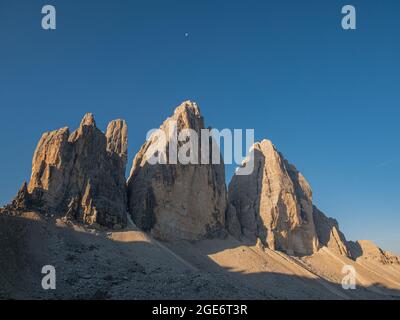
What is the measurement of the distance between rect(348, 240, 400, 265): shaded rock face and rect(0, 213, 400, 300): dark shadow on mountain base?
3560cm

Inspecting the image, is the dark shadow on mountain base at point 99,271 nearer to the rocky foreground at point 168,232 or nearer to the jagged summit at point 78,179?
the rocky foreground at point 168,232

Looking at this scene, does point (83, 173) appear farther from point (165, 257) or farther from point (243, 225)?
point (243, 225)

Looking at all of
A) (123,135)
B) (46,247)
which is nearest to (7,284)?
(46,247)

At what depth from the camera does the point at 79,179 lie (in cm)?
5081

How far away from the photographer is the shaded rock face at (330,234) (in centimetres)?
7775

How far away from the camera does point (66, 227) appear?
45.4 metres

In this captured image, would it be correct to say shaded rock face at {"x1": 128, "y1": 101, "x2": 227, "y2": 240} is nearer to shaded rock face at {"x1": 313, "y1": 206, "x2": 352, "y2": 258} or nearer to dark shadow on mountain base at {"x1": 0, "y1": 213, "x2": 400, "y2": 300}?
dark shadow on mountain base at {"x1": 0, "y1": 213, "x2": 400, "y2": 300}

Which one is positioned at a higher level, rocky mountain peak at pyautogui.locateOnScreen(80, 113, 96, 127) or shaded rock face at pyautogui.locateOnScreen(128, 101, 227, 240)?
rocky mountain peak at pyautogui.locateOnScreen(80, 113, 96, 127)

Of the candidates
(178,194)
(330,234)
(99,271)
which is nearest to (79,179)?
(178,194)

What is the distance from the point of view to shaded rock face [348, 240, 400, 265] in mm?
80438

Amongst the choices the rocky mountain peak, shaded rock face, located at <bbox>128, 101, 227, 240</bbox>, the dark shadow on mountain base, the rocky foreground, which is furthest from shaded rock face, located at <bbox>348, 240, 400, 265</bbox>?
the rocky mountain peak

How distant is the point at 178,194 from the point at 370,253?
45.8m

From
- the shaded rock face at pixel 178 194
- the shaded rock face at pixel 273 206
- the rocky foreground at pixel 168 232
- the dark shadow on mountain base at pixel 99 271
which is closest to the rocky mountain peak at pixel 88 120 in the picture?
the rocky foreground at pixel 168 232
